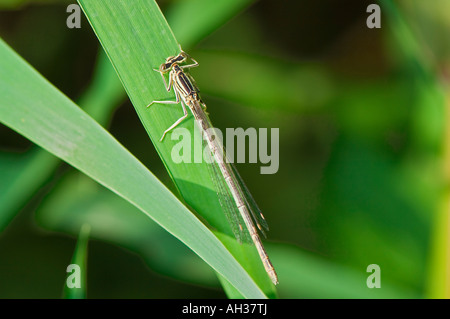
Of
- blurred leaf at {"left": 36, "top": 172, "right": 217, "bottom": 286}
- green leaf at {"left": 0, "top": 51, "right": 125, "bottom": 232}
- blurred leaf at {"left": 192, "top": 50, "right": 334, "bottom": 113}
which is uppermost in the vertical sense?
blurred leaf at {"left": 192, "top": 50, "right": 334, "bottom": 113}

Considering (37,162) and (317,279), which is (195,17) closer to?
(37,162)

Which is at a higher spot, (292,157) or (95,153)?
(292,157)

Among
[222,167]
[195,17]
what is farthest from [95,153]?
[195,17]

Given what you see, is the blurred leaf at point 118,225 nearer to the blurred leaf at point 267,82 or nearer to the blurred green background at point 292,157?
the blurred green background at point 292,157

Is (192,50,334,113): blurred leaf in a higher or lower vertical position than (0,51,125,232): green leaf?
higher

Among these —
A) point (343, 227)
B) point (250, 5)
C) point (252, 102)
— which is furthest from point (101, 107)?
point (343, 227)

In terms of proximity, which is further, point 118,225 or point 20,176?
point 118,225

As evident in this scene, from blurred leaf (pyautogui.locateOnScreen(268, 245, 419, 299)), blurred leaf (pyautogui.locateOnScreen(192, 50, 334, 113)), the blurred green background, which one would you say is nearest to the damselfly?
blurred leaf (pyautogui.locateOnScreen(268, 245, 419, 299))

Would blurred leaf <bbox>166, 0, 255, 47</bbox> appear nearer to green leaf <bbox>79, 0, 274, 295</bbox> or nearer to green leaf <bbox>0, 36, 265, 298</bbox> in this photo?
green leaf <bbox>79, 0, 274, 295</bbox>
